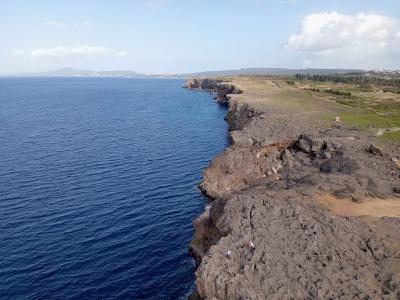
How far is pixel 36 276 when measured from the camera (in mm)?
38844

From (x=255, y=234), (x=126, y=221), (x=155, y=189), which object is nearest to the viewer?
(x=255, y=234)

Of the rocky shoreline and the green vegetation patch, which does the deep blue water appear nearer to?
the rocky shoreline

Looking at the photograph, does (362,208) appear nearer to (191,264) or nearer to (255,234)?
(255,234)

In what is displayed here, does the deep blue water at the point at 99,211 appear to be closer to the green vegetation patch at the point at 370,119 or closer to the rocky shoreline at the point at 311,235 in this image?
the rocky shoreline at the point at 311,235

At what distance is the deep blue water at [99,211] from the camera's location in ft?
126

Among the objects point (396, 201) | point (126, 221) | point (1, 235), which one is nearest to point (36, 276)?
point (1, 235)

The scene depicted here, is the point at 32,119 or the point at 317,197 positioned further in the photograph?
the point at 32,119

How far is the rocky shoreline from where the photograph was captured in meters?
26.4

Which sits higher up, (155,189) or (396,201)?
(396,201)

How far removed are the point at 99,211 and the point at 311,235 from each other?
31.2 meters

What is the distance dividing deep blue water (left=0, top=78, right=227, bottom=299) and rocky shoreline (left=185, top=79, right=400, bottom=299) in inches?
252

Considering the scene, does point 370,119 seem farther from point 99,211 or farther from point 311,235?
point 99,211

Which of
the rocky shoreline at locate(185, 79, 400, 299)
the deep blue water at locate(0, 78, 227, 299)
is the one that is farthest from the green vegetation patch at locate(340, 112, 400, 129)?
the deep blue water at locate(0, 78, 227, 299)

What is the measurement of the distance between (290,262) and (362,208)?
35.5ft
